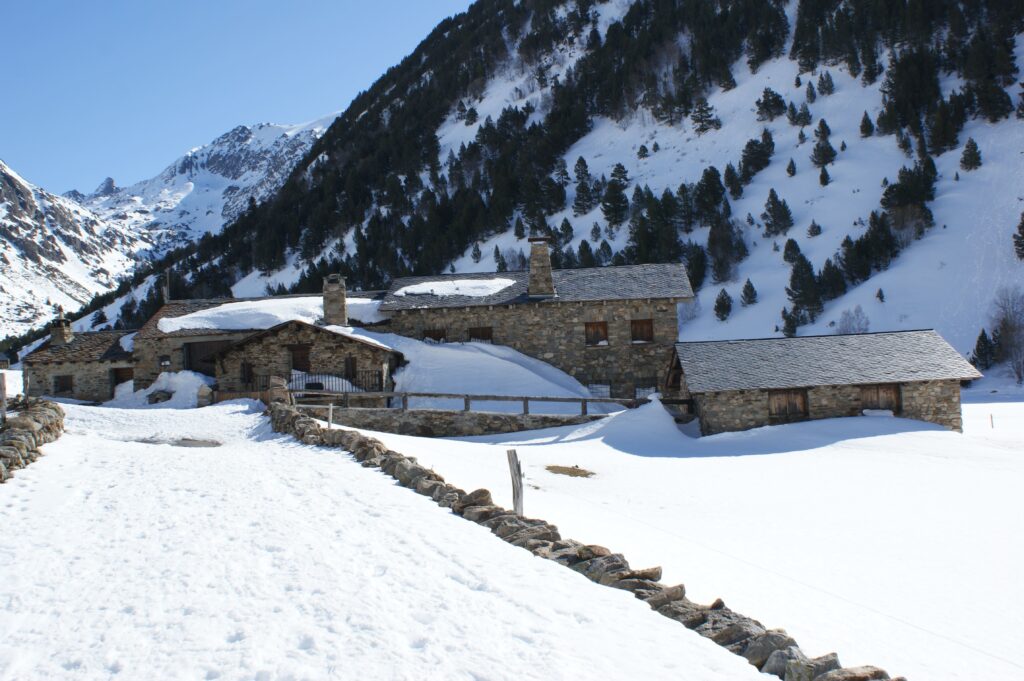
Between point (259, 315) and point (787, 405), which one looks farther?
point (259, 315)

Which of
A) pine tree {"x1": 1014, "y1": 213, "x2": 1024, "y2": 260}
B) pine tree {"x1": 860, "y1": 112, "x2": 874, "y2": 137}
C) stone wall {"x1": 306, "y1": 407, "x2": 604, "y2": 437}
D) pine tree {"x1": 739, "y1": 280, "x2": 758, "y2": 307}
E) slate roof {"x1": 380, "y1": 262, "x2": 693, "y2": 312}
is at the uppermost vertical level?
pine tree {"x1": 860, "y1": 112, "x2": 874, "y2": 137}

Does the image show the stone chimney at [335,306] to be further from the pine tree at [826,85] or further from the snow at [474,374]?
the pine tree at [826,85]

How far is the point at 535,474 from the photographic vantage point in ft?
56.6

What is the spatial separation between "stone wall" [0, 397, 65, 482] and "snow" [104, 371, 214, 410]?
1158cm

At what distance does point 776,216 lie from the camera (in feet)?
189

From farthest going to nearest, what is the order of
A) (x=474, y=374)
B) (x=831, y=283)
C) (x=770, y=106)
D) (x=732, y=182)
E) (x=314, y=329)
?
(x=770, y=106) < (x=732, y=182) < (x=831, y=283) < (x=314, y=329) < (x=474, y=374)

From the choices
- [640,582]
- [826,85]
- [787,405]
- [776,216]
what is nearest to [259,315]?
[787,405]

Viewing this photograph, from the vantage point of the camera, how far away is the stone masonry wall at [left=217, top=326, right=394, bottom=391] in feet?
96.0

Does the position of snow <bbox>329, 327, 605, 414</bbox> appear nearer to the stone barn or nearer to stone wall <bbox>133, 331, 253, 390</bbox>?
the stone barn

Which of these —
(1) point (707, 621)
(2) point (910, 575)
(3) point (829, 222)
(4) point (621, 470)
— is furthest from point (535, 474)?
(3) point (829, 222)

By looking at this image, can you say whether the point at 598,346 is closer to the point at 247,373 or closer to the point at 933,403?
the point at 933,403

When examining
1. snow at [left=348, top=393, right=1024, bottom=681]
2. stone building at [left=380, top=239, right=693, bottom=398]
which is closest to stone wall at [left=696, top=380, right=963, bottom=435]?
snow at [left=348, top=393, right=1024, bottom=681]

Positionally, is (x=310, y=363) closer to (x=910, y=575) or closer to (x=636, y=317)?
(x=636, y=317)

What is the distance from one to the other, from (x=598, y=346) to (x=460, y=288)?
6.57m
